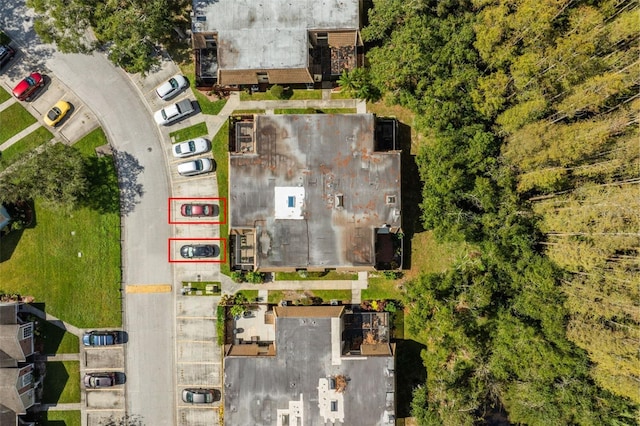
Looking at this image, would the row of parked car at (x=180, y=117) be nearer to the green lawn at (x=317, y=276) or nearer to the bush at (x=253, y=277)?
the bush at (x=253, y=277)

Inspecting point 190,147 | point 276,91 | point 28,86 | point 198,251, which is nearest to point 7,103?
point 28,86

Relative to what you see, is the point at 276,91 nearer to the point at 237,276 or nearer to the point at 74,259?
the point at 237,276

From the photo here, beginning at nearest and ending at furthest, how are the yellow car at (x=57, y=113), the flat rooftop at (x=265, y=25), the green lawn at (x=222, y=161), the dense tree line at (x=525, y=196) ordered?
the dense tree line at (x=525, y=196) < the flat rooftop at (x=265, y=25) < the yellow car at (x=57, y=113) < the green lawn at (x=222, y=161)

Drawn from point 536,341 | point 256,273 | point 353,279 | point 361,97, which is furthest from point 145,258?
point 536,341

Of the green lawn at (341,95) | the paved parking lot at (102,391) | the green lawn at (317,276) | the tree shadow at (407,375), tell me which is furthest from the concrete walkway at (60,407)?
the green lawn at (341,95)

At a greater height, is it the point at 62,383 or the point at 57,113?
the point at 57,113

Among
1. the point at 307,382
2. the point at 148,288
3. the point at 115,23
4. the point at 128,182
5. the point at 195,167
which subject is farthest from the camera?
the point at 128,182
